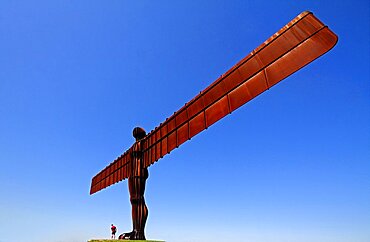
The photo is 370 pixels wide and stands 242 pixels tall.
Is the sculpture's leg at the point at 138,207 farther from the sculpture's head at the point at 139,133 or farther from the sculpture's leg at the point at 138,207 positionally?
the sculpture's head at the point at 139,133

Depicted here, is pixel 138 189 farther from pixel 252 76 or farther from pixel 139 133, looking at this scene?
pixel 252 76

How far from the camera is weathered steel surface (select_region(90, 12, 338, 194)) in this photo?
6188 mm

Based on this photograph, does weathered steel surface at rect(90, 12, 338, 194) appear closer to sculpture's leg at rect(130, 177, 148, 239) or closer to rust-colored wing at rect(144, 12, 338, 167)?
rust-colored wing at rect(144, 12, 338, 167)

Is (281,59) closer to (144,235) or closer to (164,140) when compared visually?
(164,140)

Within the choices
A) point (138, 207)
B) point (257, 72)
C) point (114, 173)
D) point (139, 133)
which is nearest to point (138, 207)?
point (138, 207)

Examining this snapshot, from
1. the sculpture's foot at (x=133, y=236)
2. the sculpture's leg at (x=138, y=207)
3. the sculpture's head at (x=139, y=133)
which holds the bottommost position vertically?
the sculpture's foot at (x=133, y=236)

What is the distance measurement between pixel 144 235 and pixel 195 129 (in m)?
4.73

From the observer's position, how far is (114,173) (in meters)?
14.1

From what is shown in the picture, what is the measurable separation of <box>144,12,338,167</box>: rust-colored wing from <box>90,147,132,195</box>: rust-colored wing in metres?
3.49

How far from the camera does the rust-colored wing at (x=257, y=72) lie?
6.17m

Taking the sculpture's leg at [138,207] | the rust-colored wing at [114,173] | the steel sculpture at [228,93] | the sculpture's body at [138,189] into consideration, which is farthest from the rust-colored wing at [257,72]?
the rust-colored wing at [114,173]

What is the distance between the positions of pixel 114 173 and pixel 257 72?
30.6ft

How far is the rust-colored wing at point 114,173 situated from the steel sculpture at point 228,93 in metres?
0.04

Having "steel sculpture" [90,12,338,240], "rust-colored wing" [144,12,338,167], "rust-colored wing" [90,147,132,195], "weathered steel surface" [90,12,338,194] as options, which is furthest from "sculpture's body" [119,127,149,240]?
"rust-colored wing" [144,12,338,167]
